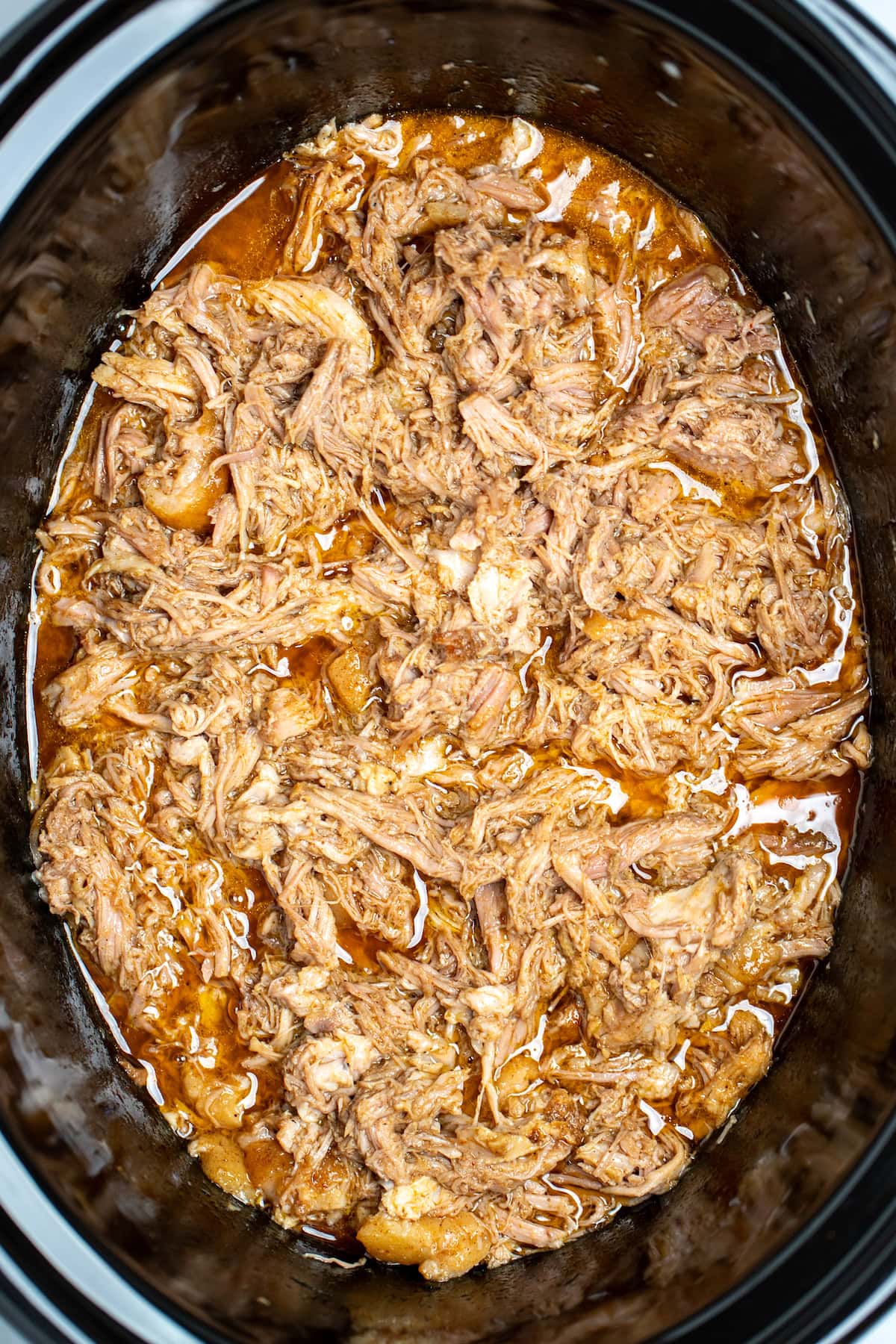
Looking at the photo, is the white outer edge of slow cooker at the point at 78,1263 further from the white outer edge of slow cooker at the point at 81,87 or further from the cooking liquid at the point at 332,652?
the white outer edge of slow cooker at the point at 81,87

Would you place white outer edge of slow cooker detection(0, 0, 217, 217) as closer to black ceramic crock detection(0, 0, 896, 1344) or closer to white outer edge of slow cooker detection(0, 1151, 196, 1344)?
black ceramic crock detection(0, 0, 896, 1344)

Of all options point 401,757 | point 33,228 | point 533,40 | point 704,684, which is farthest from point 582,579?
point 33,228

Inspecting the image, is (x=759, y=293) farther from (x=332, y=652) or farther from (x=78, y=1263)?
(x=78, y=1263)

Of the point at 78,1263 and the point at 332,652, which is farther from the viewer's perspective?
the point at 332,652

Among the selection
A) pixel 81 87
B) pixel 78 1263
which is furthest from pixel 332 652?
pixel 78 1263

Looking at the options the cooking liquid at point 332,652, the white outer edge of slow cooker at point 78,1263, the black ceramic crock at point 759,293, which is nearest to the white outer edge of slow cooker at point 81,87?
the black ceramic crock at point 759,293

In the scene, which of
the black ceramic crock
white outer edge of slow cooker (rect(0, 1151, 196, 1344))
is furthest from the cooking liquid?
white outer edge of slow cooker (rect(0, 1151, 196, 1344))

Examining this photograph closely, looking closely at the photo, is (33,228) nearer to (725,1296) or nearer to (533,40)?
(533,40)
